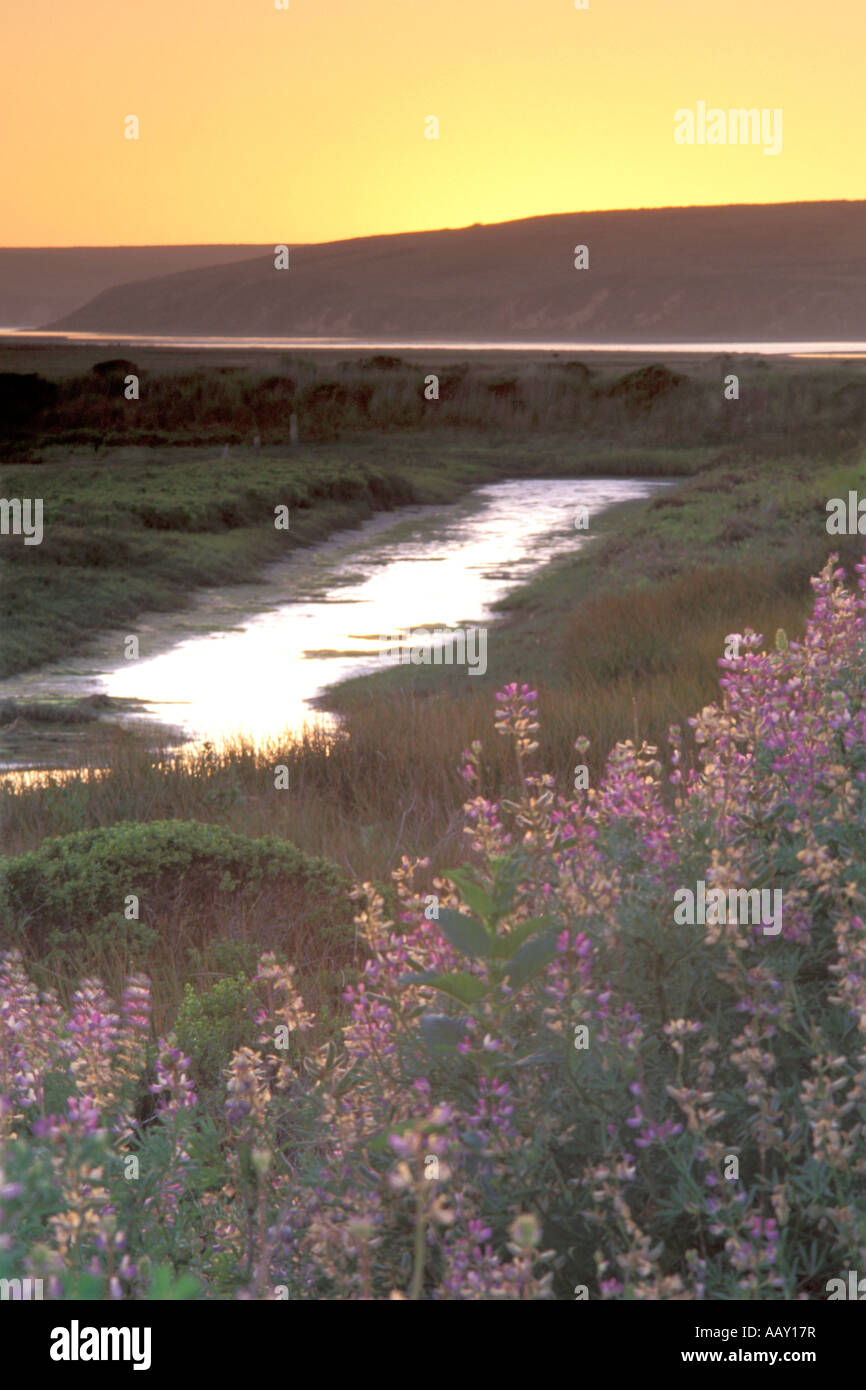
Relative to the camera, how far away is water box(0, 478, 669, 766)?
16484 mm

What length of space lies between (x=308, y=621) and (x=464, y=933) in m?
21.4

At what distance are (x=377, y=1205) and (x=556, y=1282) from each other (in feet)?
1.00

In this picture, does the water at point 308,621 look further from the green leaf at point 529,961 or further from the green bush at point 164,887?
the green leaf at point 529,961

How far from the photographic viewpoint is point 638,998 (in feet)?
7.75

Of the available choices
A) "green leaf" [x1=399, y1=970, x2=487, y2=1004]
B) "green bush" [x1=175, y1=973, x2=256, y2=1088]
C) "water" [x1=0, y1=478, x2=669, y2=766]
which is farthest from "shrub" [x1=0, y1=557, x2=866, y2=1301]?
"water" [x1=0, y1=478, x2=669, y2=766]

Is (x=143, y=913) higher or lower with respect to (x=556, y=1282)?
lower

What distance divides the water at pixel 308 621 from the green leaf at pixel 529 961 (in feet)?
30.5

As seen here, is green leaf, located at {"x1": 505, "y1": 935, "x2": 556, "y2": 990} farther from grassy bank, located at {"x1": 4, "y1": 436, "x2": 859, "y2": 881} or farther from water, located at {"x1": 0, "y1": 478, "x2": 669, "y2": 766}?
water, located at {"x1": 0, "y1": 478, "x2": 669, "y2": 766}

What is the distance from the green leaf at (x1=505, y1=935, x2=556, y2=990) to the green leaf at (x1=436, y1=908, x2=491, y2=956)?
53mm

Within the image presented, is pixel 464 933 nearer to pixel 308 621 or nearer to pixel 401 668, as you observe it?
pixel 401 668
